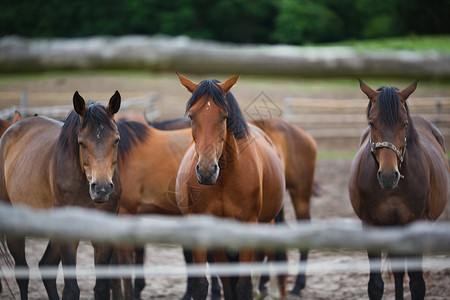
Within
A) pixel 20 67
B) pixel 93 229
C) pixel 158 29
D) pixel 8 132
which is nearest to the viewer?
pixel 93 229

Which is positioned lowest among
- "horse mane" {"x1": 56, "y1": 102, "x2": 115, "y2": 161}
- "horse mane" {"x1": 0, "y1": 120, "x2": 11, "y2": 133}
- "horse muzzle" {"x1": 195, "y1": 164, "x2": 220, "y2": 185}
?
"horse muzzle" {"x1": 195, "y1": 164, "x2": 220, "y2": 185}

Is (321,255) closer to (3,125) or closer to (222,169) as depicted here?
(222,169)

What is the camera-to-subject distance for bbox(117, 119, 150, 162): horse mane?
212 inches

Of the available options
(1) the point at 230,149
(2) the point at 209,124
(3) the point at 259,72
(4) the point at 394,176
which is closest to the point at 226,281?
(1) the point at 230,149

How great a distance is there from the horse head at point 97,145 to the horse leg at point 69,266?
516mm

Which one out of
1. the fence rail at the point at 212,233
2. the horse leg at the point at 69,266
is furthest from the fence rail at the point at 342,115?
the fence rail at the point at 212,233

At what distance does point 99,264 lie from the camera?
13.4ft

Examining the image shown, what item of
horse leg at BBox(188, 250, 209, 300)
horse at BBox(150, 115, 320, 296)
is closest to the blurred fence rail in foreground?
horse leg at BBox(188, 250, 209, 300)

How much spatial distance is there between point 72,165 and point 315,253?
158 inches

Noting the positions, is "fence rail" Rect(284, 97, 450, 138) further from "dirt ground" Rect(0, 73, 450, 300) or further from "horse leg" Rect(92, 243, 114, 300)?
"horse leg" Rect(92, 243, 114, 300)

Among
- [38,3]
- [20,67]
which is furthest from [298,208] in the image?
[38,3]

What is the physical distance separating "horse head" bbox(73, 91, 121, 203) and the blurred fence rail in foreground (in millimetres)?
1601

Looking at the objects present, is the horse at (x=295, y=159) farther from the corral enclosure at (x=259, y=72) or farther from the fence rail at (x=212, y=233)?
the fence rail at (x=212, y=233)

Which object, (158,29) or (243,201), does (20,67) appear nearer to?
(243,201)
